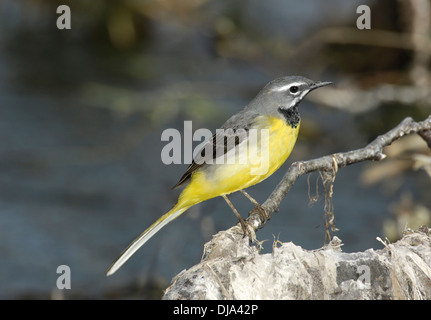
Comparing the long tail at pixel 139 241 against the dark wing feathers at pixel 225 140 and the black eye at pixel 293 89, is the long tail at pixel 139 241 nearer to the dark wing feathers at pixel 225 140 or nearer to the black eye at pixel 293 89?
the dark wing feathers at pixel 225 140

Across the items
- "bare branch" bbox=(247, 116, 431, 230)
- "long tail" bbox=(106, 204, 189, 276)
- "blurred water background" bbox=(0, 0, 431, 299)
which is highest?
"blurred water background" bbox=(0, 0, 431, 299)

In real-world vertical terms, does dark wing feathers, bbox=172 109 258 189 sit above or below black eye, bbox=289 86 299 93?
below

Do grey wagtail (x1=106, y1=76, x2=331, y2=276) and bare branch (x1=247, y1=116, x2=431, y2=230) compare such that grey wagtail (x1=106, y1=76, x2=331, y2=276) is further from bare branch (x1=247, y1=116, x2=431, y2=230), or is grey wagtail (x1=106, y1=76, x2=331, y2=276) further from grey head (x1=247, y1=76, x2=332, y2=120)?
bare branch (x1=247, y1=116, x2=431, y2=230)

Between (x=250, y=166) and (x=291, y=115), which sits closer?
(x=250, y=166)

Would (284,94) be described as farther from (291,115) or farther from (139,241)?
(139,241)

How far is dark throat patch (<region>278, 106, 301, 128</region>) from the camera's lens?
5.99 meters

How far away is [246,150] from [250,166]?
176 mm

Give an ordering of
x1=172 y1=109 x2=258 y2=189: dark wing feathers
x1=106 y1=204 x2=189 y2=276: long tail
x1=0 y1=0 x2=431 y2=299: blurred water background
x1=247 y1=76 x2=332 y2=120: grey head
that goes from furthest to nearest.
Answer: x1=0 y1=0 x2=431 y2=299: blurred water background
x1=247 y1=76 x2=332 y2=120: grey head
x1=172 y1=109 x2=258 y2=189: dark wing feathers
x1=106 y1=204 x2=189 y2=276: long tail

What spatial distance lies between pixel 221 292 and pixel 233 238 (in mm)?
736

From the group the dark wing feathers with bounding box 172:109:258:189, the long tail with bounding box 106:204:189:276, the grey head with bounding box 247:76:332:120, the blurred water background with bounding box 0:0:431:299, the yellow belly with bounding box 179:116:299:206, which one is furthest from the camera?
the blurred water background with bounding box 0:0:431:299

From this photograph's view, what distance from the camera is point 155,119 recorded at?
469 inches

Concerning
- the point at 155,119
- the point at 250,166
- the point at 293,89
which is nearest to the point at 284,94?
the point at 293,89

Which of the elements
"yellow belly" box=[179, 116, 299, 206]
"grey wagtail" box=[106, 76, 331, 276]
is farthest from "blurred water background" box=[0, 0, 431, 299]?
"yellow belly" box=[179, 116, 299, 206]

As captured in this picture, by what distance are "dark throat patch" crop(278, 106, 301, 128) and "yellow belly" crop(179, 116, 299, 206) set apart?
7cm
